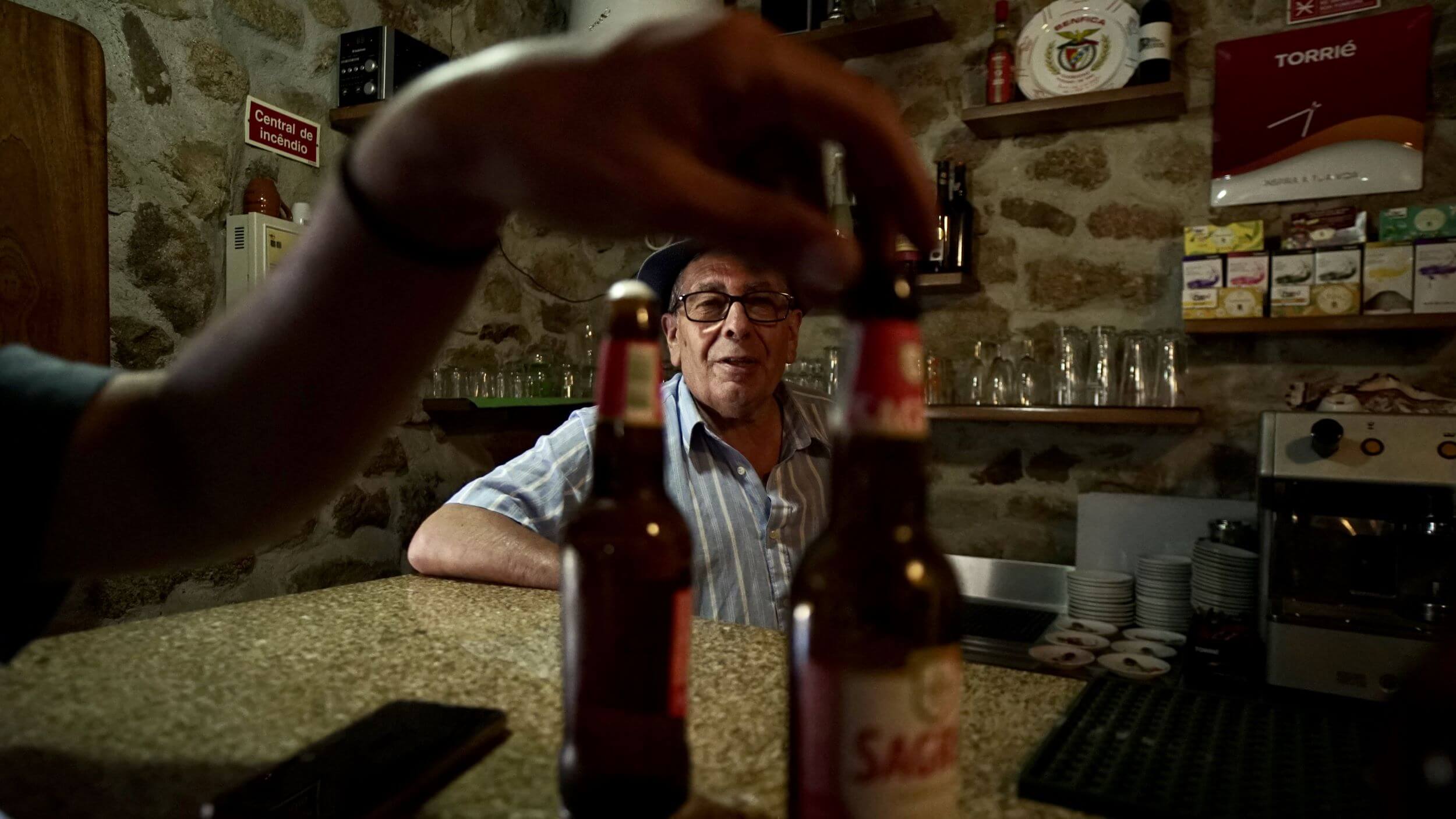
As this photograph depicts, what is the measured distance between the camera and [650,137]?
1.36 feet

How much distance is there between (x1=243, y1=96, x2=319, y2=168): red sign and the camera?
197 cm

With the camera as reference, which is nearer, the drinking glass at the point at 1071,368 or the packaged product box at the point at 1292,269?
the packaged product box at the point at 1292,269

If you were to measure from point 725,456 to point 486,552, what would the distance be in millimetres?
589

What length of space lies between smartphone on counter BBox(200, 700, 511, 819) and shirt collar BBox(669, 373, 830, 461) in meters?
1.08

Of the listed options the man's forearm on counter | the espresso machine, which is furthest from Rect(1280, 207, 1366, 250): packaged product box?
the man's forearm on counter

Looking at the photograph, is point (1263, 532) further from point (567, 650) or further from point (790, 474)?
point (567, 650)

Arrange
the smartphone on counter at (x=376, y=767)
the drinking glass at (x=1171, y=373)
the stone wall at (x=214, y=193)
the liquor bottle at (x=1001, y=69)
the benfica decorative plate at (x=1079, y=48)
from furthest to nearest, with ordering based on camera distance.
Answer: the liquor bottle at (x=1001, y=69) → the benfica decorative plate at (x=1079, y=48) → the drinking glass at (x=1171, y=373) → the stone wall at (x=214, y=193) → the smartphone on counter at (x=376, y=767)

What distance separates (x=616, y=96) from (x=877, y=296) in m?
0.16

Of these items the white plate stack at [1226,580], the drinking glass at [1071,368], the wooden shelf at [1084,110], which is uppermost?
the wooden shelf at [1084,110]

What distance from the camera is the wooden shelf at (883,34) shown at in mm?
2400

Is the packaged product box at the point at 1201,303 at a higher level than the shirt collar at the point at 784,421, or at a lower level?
higher

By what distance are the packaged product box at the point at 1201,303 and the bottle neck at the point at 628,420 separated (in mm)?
2092

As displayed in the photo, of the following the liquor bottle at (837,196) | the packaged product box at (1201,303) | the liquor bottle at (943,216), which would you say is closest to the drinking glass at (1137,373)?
the packaged product box at (1201,303)

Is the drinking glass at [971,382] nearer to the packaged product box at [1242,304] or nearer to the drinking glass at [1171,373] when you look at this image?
the drinking glass at [1171,373]
